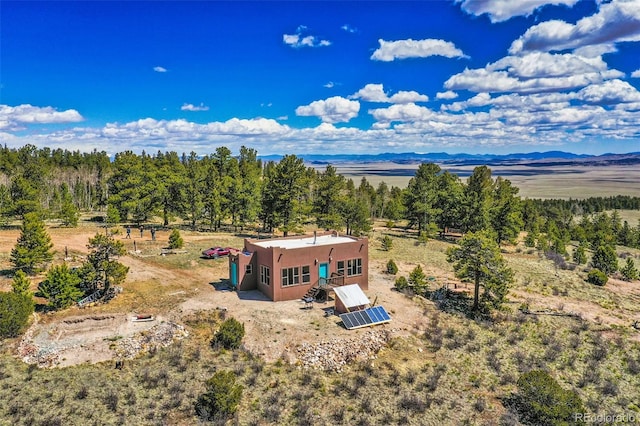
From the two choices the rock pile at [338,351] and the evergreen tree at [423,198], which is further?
the evergreen tree at [423,198]

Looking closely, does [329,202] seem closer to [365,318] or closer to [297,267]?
[297,267]

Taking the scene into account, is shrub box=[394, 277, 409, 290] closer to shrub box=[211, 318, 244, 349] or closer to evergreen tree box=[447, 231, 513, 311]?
evergreen tree box=[447, 231, 513, 311]

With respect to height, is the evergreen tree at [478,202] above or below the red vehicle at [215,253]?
above

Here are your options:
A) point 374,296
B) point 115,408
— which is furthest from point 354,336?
point 115,408

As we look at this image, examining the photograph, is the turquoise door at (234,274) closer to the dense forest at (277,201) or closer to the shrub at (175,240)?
the shrub at (175,240)

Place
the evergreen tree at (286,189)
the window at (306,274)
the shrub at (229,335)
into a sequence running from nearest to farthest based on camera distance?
the shrub at (229,335) < the window at (306,274) < the evergreen tree at (286,189)

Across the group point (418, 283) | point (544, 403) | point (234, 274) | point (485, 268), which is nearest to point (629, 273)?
point (485, 268)

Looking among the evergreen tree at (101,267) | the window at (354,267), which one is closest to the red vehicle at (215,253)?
the evergreen tree at (101,267)

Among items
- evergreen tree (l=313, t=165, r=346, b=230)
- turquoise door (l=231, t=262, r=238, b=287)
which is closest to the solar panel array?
turquoise door (l=231, t=262, r=238, b=287)
